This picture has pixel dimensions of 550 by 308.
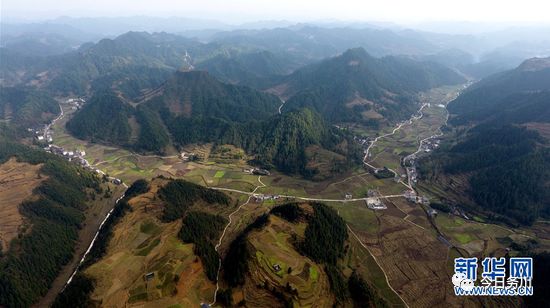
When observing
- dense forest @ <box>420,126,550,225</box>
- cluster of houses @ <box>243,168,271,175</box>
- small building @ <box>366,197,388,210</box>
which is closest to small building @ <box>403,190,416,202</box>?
small building @ <box>366,197,388,210</box>

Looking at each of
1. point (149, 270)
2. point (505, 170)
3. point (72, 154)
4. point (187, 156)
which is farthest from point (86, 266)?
point (505, 170)

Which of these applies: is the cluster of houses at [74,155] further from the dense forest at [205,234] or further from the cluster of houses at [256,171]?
the dense forest at [205,234]

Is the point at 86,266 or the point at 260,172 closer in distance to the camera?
the point at 86,266

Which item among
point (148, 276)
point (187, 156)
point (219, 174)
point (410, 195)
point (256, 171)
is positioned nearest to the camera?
point (148, 276)

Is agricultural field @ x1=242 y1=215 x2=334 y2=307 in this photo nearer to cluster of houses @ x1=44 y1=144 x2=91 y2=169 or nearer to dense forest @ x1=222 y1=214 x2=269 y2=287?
dense forest @ x1=222 y1=214 x2=269 y2=287

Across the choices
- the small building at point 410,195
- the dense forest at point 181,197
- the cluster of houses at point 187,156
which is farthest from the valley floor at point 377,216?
the dense forest at point 181,197

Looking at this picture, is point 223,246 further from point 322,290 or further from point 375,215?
point 375,215

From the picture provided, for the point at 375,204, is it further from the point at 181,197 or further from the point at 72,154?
the point at 72,154
